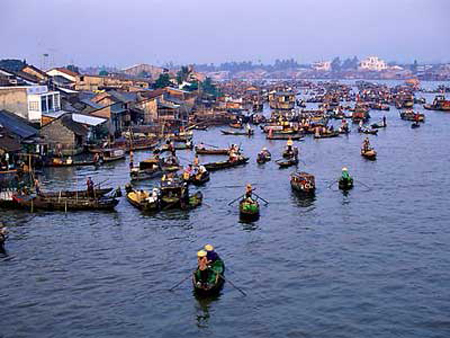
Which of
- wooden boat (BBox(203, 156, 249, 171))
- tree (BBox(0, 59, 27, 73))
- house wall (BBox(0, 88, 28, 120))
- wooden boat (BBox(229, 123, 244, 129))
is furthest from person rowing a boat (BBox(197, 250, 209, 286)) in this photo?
tree (BBox(0, 59, 27, 73))

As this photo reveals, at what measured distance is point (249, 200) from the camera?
910 inches

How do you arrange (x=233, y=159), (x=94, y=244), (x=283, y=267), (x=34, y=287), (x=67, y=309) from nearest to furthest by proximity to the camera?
1. (x=67, y=309)
2. (x=34, y=287)
3. (x=283, y=267)
4. (x=94, y=244)
5. (x=233, y=159)

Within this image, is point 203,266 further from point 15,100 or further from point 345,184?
point 15,100

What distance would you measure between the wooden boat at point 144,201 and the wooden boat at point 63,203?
0.79 meters

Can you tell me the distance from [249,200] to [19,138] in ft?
47.9

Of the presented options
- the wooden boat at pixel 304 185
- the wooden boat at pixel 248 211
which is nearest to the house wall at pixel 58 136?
the wooden boat at pixel 304 185

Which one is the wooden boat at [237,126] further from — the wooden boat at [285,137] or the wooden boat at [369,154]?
the wooden boat at [369,154]

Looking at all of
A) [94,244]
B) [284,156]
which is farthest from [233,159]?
[94,244]

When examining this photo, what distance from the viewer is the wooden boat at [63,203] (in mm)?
23828

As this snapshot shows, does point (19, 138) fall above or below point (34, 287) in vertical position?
above

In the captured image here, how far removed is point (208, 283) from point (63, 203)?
33.3 feet

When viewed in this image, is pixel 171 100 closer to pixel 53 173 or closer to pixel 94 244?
pixel 53 173

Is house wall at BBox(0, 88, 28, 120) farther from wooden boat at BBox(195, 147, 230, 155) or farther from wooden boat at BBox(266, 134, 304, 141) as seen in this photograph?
wooden boat at BBox(266, 134, 304, 141)

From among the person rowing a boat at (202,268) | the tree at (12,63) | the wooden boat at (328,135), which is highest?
the tree at (12,63)
